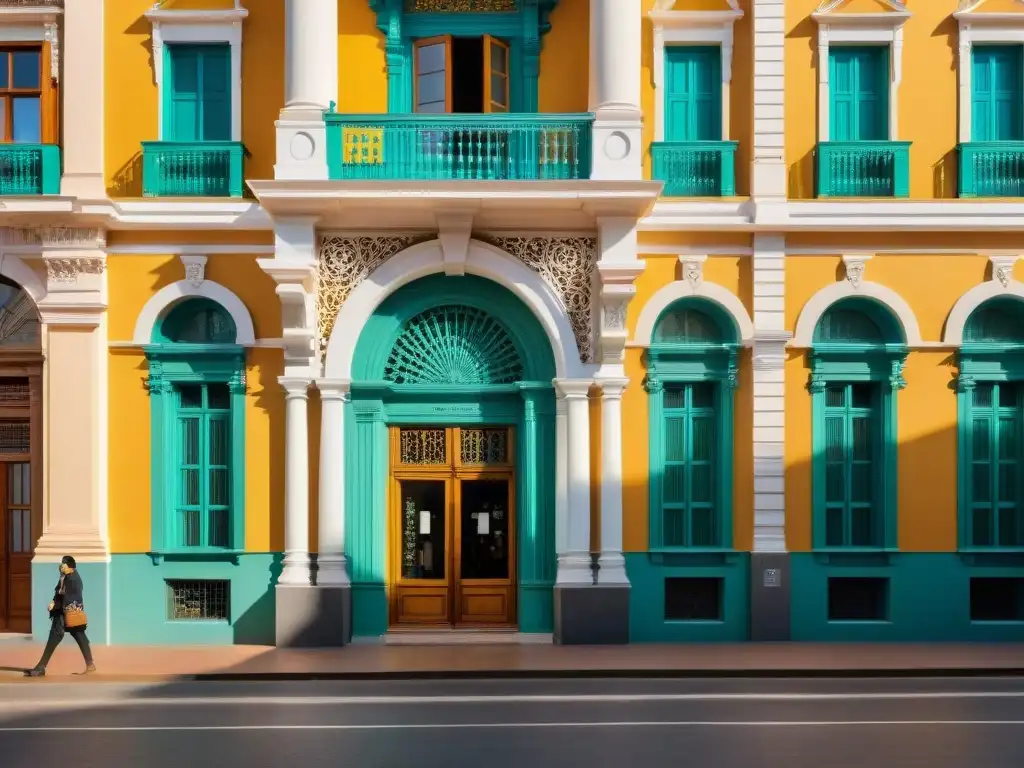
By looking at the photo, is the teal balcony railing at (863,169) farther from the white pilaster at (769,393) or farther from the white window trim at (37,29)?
the white window trim at (37,29)

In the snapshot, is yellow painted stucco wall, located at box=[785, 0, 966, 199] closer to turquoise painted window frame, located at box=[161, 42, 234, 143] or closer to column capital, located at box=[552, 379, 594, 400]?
column capital, located at box=[552, 379, 594, 400]

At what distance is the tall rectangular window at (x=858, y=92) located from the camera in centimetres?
1734

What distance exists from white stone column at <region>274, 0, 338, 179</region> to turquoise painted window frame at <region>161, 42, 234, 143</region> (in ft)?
4.45

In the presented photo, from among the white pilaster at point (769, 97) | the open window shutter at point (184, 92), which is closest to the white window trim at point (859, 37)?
the white pilaster at point (769, 97)

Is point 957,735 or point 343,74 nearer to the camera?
point 957,735

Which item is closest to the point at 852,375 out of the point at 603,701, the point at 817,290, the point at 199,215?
the point at 817,290

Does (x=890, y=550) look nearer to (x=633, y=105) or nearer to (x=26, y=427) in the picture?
(x=633, y=105)

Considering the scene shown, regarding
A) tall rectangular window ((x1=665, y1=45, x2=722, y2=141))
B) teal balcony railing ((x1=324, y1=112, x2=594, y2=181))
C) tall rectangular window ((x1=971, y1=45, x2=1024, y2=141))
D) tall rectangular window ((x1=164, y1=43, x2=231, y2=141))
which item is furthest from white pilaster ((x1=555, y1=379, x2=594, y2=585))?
tall rectangular window ((x1=971, y1=45, x2=1024, y2=141))

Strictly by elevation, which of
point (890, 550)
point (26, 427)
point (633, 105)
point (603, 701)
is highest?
point (633, 105)

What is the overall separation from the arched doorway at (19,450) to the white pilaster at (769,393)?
417 inches

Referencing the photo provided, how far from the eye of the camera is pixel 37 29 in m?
17.2

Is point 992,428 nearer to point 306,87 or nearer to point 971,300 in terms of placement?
point 971,300

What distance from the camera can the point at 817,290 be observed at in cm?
1712

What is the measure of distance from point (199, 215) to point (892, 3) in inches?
418
